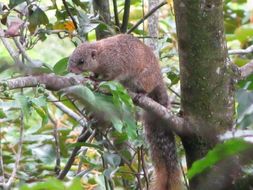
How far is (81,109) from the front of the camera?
7.61ft

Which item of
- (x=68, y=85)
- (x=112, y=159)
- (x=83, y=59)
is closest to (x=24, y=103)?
(x=68, y=85)

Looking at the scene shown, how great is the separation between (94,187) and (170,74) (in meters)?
0.57

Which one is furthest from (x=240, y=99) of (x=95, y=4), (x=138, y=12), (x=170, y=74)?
(x=138, y=12)

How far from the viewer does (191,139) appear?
1.67 m

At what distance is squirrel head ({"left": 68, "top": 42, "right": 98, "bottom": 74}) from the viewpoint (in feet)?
8.30

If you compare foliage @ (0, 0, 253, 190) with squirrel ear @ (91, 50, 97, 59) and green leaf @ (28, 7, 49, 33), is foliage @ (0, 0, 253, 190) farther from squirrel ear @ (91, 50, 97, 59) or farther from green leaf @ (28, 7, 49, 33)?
squirrel ear @ (91, 50, 97, 59)

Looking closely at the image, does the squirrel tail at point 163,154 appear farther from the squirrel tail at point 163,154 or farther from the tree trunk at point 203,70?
the tree trunk at point 203,70

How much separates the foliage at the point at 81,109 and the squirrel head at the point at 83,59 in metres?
0.05

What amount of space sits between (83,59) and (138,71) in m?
0.27

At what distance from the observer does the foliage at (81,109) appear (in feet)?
3.09

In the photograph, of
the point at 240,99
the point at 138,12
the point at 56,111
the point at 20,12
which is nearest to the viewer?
the point at 240,99

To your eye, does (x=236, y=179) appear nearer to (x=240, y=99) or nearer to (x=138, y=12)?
(x=240, y=99)

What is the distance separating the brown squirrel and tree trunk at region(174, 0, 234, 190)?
585mm

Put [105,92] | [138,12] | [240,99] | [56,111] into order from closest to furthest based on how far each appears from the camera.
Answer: [240,99] < [105,92] < [56,111] < [138,12]
